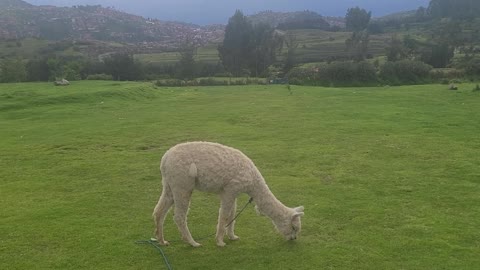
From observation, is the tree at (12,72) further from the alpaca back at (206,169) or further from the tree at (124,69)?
the alpaca back at (206,169)

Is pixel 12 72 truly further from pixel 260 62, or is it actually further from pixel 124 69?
pixel 260 62

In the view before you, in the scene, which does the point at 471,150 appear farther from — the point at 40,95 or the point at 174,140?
the point at 40,95

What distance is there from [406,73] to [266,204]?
4154cm

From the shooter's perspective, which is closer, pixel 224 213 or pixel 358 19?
pixel 224 213

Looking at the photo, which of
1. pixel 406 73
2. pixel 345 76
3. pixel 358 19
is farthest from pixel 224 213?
pixel 358 19

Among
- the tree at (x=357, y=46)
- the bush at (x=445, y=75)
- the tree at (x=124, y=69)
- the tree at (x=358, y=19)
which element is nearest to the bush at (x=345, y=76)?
the bush at (x=445, y=75)

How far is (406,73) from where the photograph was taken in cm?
4594

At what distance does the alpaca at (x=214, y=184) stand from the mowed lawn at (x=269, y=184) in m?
0.46

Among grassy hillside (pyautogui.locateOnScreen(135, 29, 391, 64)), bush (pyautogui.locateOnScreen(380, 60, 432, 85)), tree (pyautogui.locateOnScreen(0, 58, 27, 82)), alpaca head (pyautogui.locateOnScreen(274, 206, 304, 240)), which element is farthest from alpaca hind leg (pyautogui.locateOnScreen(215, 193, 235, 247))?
grassy hillside (pyautogui.locateOnScreen(135, 29, 391, 64))

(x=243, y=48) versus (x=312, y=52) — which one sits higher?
(x=243, y=48)

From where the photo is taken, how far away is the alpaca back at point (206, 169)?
306 inches

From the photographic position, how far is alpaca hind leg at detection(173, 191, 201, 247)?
25.7ft

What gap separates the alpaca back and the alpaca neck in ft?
0.69

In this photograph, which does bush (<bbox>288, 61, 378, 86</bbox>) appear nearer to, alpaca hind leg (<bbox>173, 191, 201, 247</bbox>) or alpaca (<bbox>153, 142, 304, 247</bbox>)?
alpaca (<bbox>153, 142, 304, 247</bbox>)
